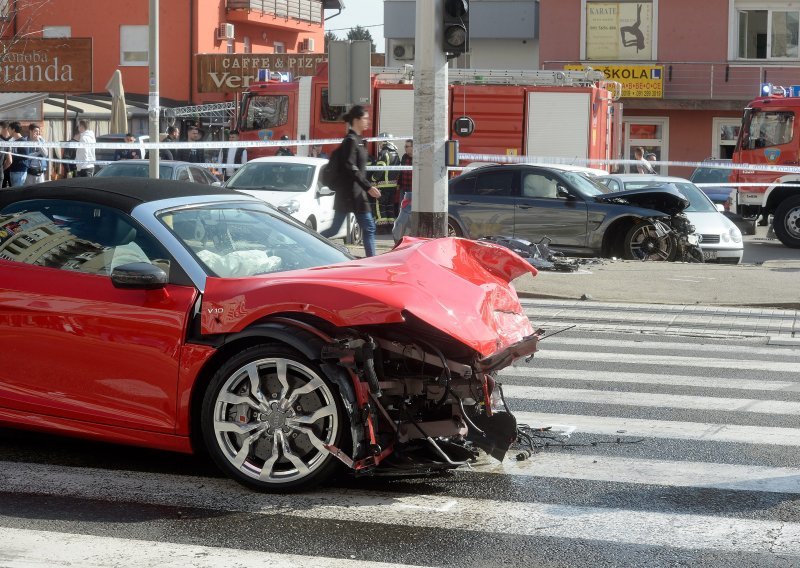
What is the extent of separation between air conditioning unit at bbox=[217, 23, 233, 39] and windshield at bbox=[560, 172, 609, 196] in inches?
1289

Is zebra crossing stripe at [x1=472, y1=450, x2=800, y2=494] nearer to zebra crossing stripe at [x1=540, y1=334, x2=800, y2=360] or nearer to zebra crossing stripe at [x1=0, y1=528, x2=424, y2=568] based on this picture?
zebra crossing stripe at [x1=0, y1=528, x2=424, y2=568]

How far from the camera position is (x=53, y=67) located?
26.7m

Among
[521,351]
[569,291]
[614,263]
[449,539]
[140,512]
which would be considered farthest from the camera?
[614,263]

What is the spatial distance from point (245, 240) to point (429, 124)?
794 cm

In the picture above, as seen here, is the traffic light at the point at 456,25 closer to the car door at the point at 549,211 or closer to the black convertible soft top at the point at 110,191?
the car door at the point at 549,211

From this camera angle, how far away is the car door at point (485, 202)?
18734mm

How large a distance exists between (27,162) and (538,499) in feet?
59.1

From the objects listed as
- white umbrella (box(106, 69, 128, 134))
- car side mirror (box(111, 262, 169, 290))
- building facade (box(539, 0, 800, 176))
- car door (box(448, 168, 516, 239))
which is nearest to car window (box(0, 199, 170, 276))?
car side mirror (box(111, 262, 169, 290))

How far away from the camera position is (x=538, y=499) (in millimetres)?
5648

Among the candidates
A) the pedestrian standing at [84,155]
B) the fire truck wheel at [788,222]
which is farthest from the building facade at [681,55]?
the pedestrian standing at [84,155]

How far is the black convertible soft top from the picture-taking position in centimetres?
630

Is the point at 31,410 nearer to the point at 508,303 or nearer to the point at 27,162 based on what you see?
the point at 508,303

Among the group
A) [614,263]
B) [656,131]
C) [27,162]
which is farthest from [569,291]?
[656,131]

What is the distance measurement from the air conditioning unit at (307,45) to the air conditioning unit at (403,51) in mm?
6535
